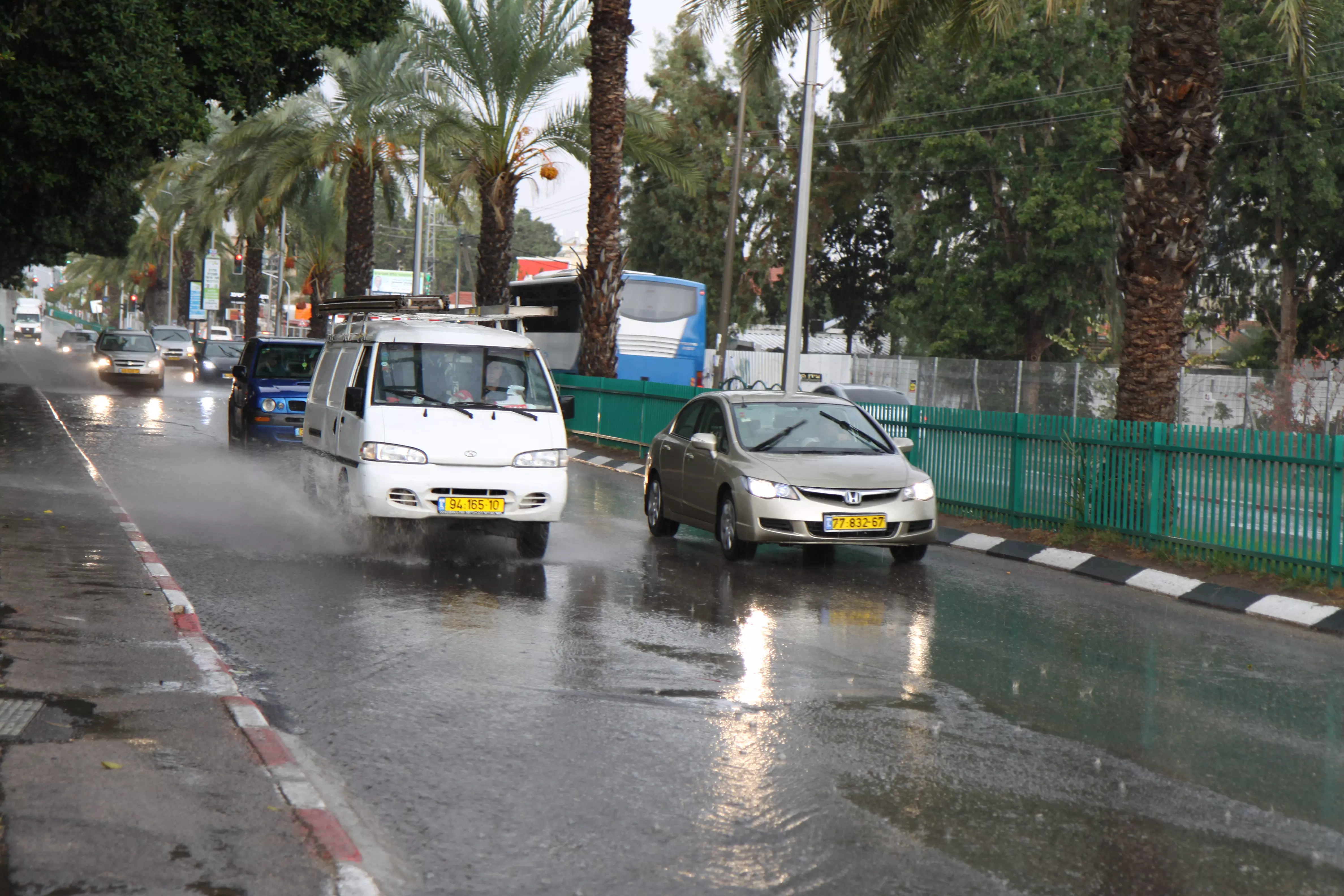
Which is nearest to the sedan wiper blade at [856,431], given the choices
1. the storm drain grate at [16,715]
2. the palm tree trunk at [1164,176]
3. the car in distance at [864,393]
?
the palm tree trunk at [1164,176]

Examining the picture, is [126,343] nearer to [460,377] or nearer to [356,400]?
[460,377]

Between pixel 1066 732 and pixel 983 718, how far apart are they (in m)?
0.41

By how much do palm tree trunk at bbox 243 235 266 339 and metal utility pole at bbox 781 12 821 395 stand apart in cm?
4203

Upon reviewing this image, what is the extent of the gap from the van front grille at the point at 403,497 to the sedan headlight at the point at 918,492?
13.8 feet

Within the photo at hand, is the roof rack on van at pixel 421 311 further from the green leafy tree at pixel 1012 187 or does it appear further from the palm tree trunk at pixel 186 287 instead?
the palm tree trunk at pixel 186 287

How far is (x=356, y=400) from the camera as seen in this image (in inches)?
473

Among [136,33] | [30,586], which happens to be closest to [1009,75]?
[136,33]

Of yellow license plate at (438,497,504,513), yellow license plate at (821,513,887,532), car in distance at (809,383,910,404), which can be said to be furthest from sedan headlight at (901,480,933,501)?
car in distance at (809,383,910,404)

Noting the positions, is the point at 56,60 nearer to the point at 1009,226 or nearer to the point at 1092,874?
the point at 1092,874

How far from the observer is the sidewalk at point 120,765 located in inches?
167

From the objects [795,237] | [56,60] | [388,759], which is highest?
[56,60]

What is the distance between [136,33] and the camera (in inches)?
776

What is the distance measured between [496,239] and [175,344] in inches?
1447

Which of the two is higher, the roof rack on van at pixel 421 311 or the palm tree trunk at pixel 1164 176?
the palm tree trunk at pixel 1164 176
